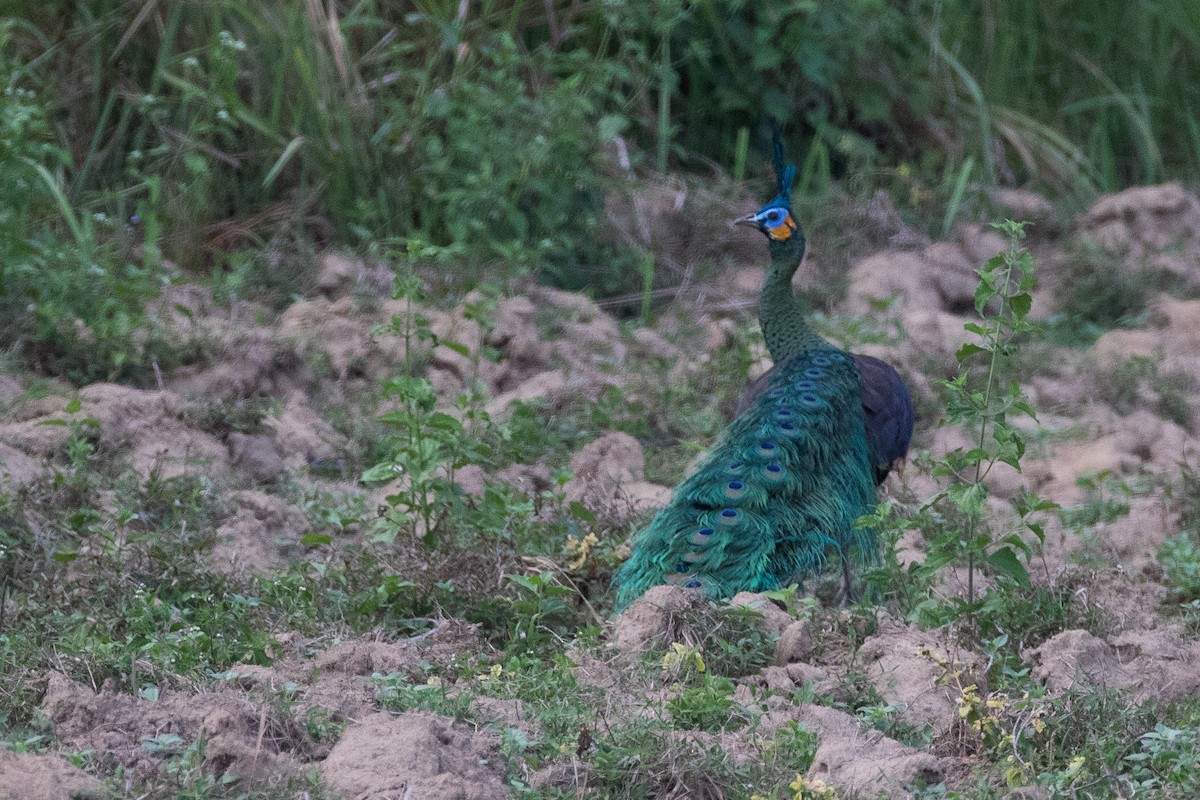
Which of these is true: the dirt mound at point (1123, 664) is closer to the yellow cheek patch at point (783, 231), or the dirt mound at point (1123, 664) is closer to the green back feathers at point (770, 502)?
the green back feathers at point (770, 502)

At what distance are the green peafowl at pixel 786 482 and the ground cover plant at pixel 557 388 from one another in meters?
0.16

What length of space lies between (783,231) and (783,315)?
0.30 meters

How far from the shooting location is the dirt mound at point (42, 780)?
2.53 meters

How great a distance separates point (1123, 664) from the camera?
3.53 m

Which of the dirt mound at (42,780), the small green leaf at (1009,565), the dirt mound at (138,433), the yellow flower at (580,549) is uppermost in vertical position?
the dirt mound at (42,780)

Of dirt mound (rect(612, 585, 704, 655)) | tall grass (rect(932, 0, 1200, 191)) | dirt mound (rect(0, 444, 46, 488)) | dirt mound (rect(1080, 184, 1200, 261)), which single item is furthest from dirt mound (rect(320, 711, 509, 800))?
tall grass (rect(932, 0, 1200, 191))

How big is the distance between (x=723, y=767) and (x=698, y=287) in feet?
14.3

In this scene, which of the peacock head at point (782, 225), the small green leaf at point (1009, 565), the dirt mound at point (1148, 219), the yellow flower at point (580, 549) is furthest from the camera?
the dirt mound at point (1148, 219)

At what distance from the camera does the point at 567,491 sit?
4.82 meters

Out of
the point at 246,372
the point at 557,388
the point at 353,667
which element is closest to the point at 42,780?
the point at 353,667

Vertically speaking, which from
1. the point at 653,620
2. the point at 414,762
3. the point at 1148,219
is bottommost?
the point at 1148,219

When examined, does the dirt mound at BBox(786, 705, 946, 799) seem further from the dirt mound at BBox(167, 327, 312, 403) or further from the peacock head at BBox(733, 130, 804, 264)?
the dirt mound at BBox(167, 327, 312, 403)

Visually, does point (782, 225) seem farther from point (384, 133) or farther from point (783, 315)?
point (384, 133)

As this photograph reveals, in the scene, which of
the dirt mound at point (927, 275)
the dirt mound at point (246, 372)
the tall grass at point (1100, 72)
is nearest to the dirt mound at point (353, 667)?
the dirt mound at point (246, 372)
